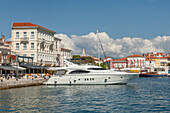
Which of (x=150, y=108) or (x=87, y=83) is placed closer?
(x=150, y=108)

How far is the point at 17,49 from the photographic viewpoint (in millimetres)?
73500

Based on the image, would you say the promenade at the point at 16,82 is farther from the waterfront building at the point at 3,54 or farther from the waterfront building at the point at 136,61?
the waterfront building at the point at 136,61

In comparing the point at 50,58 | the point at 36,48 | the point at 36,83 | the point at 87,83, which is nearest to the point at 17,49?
the point at 36,48

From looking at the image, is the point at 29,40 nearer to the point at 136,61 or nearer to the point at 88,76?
the point at 88,76

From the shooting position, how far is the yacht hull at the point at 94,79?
154 ft

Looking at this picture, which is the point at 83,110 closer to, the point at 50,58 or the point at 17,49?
the point at 17,49

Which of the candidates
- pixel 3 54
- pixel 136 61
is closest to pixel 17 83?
pixel 3 54

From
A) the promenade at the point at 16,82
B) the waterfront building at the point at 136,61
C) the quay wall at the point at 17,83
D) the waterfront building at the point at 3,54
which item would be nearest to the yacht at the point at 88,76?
the quay wall at the point at 17,83

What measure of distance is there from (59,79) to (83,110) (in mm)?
26730

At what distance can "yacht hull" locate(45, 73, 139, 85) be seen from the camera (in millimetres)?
46969

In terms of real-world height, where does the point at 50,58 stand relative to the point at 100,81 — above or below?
above

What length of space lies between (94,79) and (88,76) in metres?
1.11

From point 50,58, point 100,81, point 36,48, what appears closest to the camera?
point 100,81

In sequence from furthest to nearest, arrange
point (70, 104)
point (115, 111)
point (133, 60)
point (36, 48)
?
point (133, 60) → point (36, 48) → point (70, 104) → point (115, 111)
